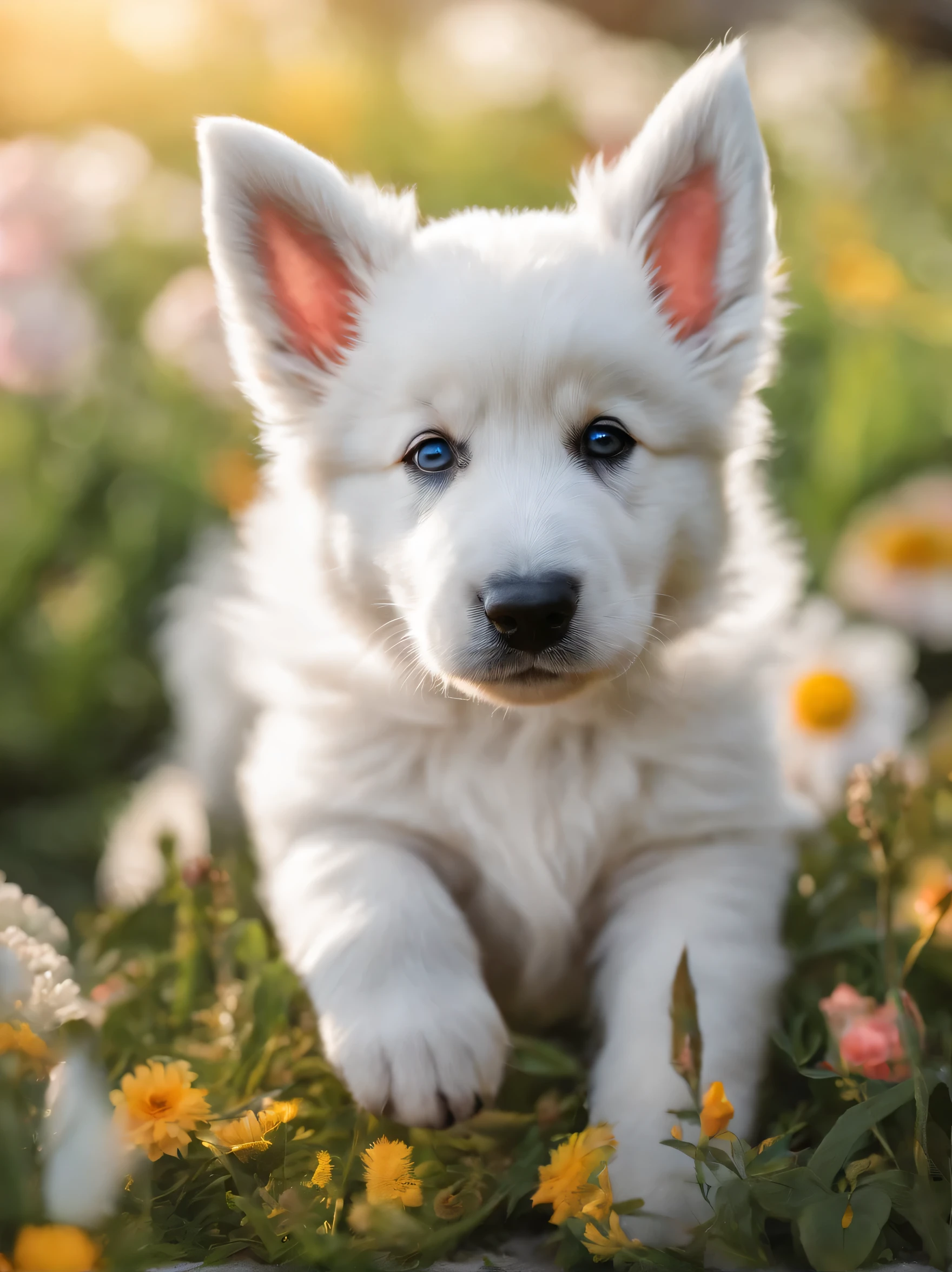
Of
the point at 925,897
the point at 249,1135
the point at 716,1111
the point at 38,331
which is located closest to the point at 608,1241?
the point at 716,1111

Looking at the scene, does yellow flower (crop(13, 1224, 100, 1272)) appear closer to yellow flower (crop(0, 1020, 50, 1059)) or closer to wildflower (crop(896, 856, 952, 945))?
yellow flower (crop(0, 1020, 50, 1059))

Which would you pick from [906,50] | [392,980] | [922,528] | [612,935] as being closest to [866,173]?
[906,50]

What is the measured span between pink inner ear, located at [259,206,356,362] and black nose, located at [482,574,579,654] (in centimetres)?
67

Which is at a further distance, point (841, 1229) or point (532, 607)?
point (532, 607)

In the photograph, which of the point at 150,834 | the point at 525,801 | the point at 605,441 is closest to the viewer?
→ the point at 605,441

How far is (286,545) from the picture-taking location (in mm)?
2451

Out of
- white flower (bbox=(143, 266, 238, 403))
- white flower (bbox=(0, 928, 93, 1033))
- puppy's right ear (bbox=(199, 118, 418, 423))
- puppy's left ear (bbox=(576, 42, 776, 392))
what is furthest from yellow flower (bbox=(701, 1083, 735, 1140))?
white flower (bbox=(143, 266, 238, 403))

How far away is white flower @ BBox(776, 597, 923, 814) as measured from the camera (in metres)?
2.95

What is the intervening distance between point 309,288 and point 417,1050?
4.27 ft

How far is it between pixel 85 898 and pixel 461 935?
126 cm

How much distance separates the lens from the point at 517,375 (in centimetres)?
183

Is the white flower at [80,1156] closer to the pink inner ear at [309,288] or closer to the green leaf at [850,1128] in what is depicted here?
the green leaf at [850,1128]

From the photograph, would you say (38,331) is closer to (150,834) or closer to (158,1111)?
(150,834)

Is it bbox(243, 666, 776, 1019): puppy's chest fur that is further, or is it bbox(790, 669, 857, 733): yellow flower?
bbox(790, 669, 857, 733): yellow flower
